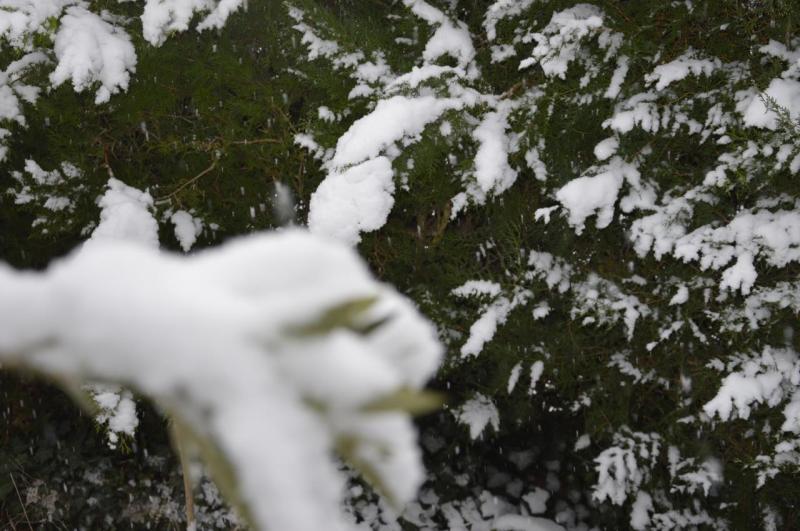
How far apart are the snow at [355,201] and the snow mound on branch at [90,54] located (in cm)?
147

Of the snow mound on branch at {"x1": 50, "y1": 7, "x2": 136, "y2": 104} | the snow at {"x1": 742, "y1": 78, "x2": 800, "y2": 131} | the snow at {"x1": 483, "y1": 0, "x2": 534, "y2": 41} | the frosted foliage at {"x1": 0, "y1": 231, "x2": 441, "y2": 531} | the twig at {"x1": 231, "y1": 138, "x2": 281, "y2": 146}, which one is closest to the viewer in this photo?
the frosted foliage at {"x1": 0, "y1": 231, "x2": 441, "y2": 531}

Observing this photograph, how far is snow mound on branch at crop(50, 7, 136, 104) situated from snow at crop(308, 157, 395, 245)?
1.47 metres

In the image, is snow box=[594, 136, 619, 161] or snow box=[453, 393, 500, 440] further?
snow box=[453, 393, 500, 440]

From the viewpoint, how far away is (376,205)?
238 centimetres

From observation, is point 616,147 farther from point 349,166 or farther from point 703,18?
point 349,166

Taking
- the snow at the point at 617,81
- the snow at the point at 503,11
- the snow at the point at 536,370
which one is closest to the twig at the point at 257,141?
the snow at the point at 503,11

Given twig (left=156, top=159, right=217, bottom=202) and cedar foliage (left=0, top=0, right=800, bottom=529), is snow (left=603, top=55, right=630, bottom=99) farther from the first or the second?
twig (left=156, top=159, right=217, bottom=202)

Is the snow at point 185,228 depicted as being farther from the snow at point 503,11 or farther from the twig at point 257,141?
the snow at point 503,11

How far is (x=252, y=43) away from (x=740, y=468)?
4229 mm

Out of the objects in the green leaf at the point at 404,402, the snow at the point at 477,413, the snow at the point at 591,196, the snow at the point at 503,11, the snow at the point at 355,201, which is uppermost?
the snow at the point at 503,11

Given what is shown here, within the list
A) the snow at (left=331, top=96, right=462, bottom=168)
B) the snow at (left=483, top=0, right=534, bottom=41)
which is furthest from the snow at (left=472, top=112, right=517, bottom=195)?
the snow at (left=483, top=0, right=534, bottom=41)

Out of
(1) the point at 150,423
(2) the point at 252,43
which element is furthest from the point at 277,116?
(1) the point at 150,423

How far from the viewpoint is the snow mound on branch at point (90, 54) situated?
292cm

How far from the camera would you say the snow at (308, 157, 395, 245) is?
238 centimetres
